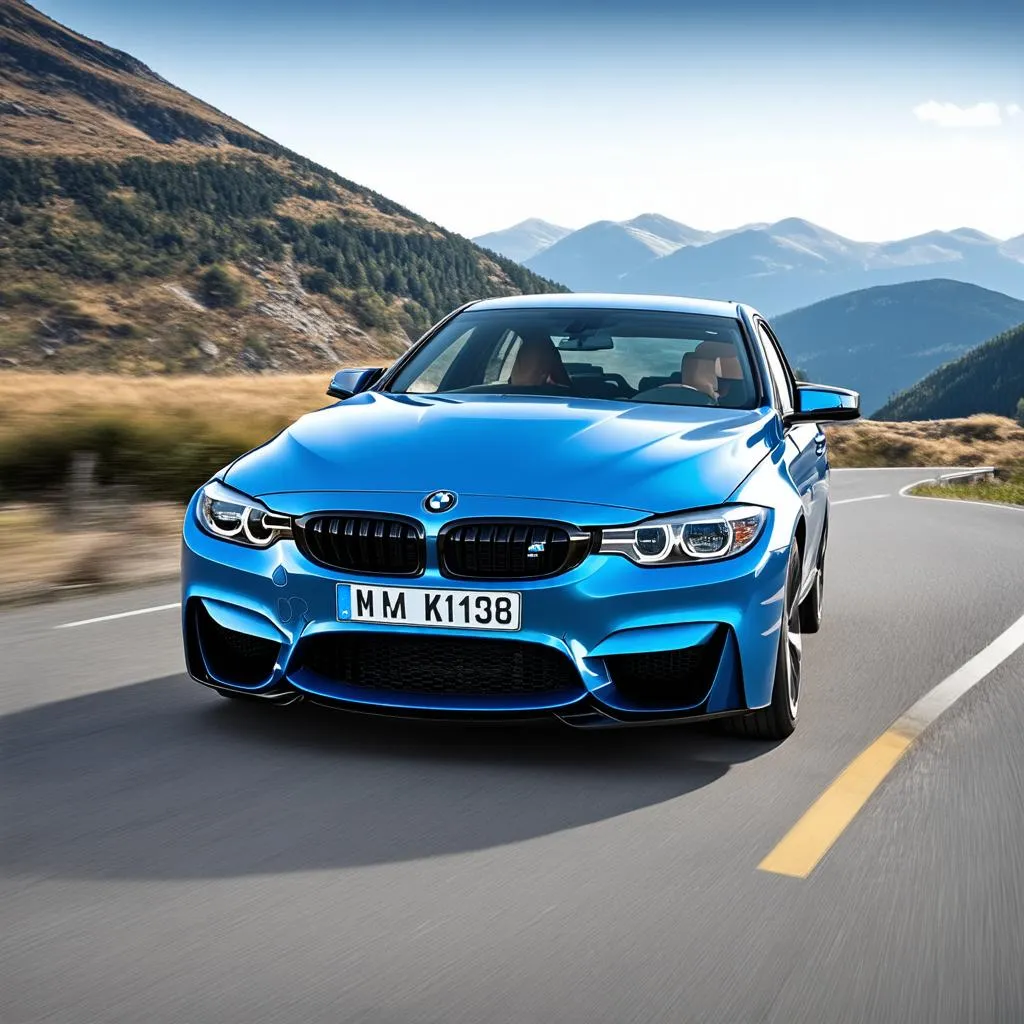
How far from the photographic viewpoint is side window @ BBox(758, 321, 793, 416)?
21.3 feet

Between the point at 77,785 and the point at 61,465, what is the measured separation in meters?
8.58

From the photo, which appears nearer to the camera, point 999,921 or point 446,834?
point 999,921

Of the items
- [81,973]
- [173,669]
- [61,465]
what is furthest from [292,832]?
[61,465]

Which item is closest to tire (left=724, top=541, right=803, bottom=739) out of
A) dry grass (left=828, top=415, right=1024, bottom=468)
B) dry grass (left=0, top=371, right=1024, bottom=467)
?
dry grass (left=0, top=371, right=1024, bottom=467)

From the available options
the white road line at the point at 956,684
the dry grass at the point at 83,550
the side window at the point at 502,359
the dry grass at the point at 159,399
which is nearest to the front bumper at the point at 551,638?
the white road line at the point at 956,684

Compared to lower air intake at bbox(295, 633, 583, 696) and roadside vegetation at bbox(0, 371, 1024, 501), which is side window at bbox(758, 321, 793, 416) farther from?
roadside vegetation at bbox(0, 371, 1024, 501)

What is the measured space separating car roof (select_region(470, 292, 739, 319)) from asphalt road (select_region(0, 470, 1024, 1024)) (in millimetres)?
1929

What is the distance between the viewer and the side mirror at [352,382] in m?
6.48

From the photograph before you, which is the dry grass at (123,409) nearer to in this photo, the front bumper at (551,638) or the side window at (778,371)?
the side window at (778,371)

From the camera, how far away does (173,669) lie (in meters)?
6.18

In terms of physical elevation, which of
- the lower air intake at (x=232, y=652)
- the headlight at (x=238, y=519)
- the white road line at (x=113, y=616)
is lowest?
the white road line at (x=113, y=616)

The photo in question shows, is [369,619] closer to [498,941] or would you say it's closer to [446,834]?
[446,834]

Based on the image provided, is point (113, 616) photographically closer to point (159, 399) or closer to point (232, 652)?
point (232, 652)

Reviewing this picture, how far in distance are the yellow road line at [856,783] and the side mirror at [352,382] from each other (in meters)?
2.72
